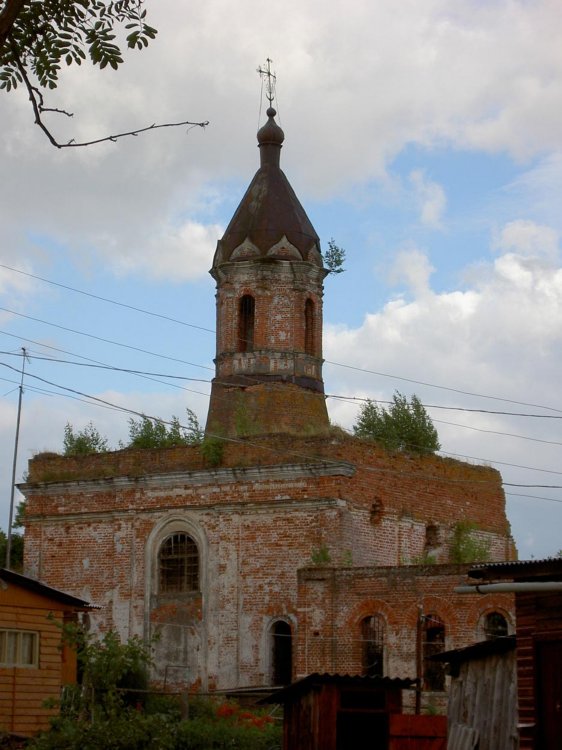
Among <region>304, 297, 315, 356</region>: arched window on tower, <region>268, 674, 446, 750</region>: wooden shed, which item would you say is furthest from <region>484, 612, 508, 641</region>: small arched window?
<region>304, 297, 315, 356</region>: arched window on tower

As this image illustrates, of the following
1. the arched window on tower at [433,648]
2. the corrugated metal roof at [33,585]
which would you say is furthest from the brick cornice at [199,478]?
the corrugated metal roof at [33,585]

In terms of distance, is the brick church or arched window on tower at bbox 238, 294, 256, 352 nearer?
the brick church

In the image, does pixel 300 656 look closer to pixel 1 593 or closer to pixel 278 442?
pixel 278 442

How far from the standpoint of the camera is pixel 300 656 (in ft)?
100

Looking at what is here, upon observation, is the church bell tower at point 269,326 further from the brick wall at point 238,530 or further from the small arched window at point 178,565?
the small arched window at point 178,565

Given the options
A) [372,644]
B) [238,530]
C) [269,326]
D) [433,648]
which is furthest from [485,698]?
[269,326]

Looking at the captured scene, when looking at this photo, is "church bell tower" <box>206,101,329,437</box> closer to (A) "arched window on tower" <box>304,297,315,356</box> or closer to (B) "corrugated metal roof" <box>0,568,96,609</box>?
(A) "arched window on tower" <box>304,297,315,356</box>

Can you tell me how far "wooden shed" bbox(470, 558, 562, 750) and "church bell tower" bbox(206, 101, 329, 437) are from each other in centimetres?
2046

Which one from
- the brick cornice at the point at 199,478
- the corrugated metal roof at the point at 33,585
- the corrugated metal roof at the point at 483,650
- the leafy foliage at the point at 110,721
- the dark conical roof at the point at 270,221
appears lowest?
the leafy foliage at the point at 110,721

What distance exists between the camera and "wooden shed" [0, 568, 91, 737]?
22875 millimetres

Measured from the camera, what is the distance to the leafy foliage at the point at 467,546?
34.1m

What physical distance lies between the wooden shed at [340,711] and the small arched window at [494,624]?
8.57 m

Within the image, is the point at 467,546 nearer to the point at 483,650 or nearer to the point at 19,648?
the point at 19,648

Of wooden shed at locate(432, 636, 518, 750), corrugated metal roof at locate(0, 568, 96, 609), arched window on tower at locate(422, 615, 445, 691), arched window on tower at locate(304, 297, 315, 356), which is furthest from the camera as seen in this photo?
arched window on tower at locate(304, 297, 315, 356)
